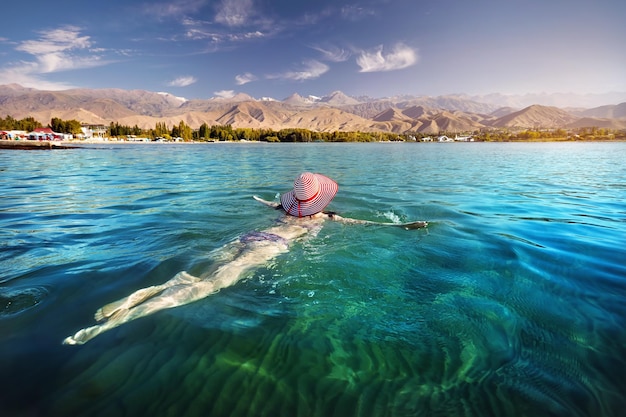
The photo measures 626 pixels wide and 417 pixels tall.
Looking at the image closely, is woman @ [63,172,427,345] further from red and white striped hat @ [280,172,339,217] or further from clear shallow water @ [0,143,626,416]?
clear shallow water @ [0,143,626,416]

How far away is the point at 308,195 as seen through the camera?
8.06m

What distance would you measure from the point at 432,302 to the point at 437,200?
9940 mm

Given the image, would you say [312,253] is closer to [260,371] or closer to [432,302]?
[432,302]

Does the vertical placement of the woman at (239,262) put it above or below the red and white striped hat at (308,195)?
below

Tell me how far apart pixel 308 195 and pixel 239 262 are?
2.68 m

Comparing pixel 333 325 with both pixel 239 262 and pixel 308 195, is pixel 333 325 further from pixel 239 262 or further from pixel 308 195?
pixel 308 195

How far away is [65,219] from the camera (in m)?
10.4

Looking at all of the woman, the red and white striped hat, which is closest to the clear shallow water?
the woman

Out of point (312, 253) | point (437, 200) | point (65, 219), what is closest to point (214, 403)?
point (312, 253)

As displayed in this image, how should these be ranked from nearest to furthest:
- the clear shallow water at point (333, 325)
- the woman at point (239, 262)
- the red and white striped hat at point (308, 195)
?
the clear shallow water at point (333, 325), the woman at point (239, 262), the red and white striped hat at point (308, 195)

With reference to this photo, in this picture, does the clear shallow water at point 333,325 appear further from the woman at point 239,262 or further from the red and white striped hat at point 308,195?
the red and white striped hat at point 308,195

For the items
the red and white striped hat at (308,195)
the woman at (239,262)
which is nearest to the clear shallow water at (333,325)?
the woman at (239,262)

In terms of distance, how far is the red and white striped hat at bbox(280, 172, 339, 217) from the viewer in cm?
798

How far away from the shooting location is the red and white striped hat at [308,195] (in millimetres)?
7980
